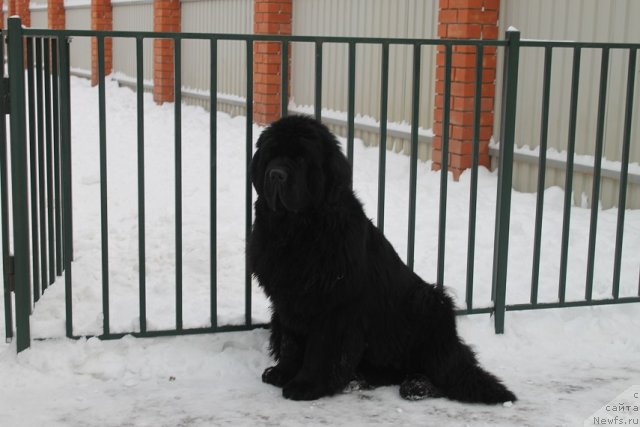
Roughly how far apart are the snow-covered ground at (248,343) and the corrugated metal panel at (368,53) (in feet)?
5.15

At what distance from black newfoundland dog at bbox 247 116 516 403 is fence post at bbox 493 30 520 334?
0.82 metres

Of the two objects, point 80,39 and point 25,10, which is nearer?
point 80,39

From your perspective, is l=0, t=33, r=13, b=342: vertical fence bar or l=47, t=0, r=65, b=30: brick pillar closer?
l=0, t=33, r=13, b=342: vertical fence bar

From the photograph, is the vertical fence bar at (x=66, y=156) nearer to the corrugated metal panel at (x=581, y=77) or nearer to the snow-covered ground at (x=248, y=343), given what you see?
the snow-covered ground at (x=248, y=343)

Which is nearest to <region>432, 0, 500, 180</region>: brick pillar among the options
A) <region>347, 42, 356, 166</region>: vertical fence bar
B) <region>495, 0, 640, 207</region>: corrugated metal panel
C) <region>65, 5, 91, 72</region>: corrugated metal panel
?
<region>495, 0, 640, 207</region>: corrugated metal panel

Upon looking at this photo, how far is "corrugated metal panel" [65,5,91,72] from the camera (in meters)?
20.1

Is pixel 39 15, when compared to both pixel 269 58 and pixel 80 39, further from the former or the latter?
pixel 269 58

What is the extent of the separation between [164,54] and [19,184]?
11154mm

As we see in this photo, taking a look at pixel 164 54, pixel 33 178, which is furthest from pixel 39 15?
pixel 33 178

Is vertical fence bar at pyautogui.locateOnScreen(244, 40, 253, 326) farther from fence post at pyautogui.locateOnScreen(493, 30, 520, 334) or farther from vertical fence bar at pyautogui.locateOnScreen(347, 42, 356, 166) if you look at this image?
fence post at pyautogui.locateOnScreen(493, 30, 520, 334)

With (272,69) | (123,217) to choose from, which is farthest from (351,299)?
(272,69)

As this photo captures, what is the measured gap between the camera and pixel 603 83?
463 cm

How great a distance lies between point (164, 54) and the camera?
14531mm

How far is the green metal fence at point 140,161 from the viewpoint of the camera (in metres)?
3.84
